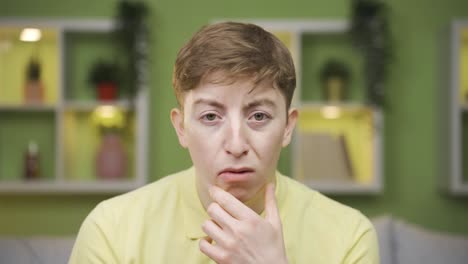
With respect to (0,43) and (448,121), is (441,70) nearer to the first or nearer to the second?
(448,121)

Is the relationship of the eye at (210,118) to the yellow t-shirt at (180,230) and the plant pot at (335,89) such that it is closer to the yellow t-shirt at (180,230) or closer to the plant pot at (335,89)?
the yellow t-shirt at (180,230)

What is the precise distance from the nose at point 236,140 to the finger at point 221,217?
0.11 metres

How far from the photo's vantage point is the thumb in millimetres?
1296

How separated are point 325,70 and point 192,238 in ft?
7.00

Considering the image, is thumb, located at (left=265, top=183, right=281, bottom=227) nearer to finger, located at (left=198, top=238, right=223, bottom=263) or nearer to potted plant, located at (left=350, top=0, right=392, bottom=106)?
finger, located at (left=198, top=238, right=223, bottom=263)

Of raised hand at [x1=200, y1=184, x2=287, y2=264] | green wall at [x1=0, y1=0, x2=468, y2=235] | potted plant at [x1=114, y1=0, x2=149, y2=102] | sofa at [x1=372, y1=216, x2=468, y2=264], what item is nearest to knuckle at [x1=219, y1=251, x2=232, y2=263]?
raised hand at [x1=200, y1=184, x2=287, y2=264]

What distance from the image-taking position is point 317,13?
3535 millimetres

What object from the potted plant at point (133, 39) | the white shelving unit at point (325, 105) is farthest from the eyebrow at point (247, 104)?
the potted plant at point (133, 39)

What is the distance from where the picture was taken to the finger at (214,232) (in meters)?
1.27

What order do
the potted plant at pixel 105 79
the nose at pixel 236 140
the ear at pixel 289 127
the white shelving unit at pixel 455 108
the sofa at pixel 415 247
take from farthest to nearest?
the potted plant at pixel 105 79 < the white shelving unit at pixel 455 108 < the sofa at pixel 415 247 < the ear at pixel 289 127 < the nose at pixel 236 140

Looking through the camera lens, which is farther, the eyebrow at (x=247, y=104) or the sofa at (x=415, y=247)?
the sofa at (x=415, y=247)

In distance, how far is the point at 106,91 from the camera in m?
3.41

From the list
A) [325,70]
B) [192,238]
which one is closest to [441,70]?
[325,70]

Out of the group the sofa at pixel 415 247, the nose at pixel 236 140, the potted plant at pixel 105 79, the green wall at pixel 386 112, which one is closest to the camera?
the nose at pixel 236 140
